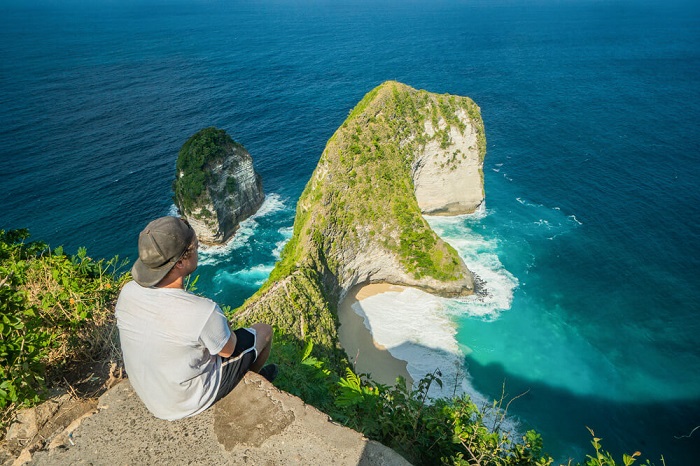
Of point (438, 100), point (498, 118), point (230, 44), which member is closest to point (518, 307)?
point (438, 100)

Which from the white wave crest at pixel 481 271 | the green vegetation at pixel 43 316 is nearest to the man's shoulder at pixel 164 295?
the green vegetation at pixel 43 316

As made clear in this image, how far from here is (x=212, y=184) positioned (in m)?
42.0

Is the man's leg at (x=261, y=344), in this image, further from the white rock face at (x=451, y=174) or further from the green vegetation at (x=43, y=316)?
the white rock face at (x=451, y=174)

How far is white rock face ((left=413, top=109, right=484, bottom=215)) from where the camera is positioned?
41.4 metres

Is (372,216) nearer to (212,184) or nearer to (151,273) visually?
(212,184)

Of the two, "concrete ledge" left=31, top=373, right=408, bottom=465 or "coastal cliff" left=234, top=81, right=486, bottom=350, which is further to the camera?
"coastal cliff" left=234, top=81, right=486, bottom=350

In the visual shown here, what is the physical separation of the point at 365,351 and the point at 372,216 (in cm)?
1038

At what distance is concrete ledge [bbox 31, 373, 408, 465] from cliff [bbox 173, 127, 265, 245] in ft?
125

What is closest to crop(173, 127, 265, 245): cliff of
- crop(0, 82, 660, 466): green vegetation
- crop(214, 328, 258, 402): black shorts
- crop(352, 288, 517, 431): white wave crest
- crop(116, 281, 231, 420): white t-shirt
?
crop(0, 82, 660, 466): green vegetation

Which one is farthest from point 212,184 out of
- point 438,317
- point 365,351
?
point 438,317

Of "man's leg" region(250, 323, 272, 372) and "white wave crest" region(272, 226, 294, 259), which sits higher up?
"man's leg" region(250, 323, 272, 372)

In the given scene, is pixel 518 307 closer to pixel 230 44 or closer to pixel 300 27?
pixel 230 44

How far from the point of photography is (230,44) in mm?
123625

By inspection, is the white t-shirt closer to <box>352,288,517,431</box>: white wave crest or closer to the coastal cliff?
the coastal cliff
